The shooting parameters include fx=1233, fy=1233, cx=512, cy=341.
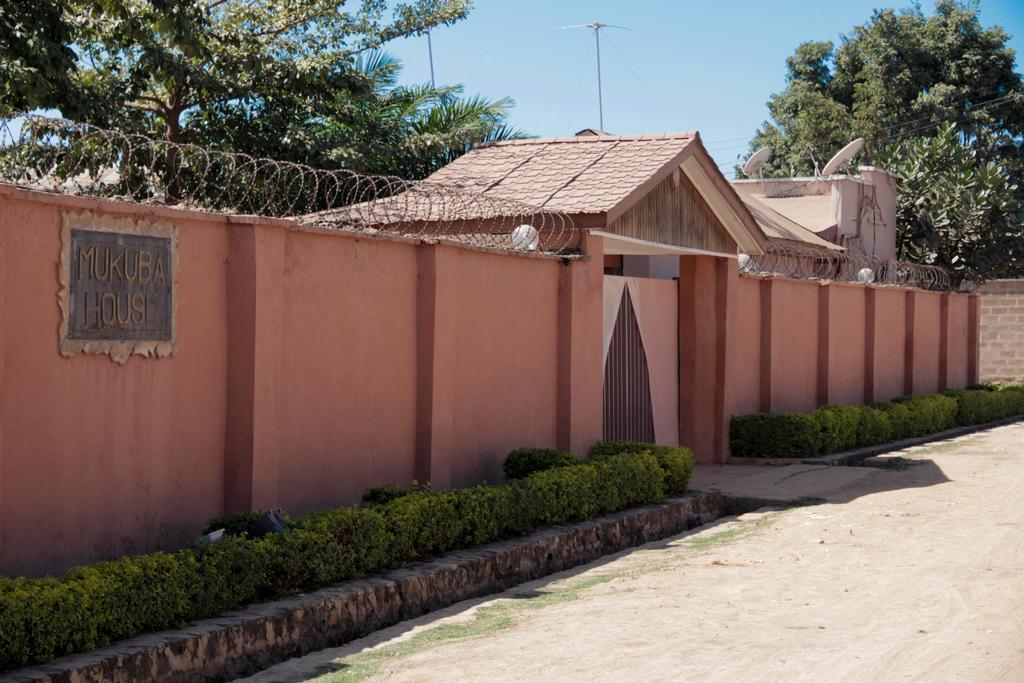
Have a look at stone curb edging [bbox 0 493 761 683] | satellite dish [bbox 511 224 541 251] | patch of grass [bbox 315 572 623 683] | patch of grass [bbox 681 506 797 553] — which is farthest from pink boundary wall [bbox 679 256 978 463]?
patch of grass [bbox 315 572 623 683]

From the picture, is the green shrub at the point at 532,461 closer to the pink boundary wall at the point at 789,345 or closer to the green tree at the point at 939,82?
the pink boundary wall at the point at 789,345

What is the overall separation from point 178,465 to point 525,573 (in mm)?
2507

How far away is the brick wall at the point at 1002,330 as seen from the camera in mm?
29391

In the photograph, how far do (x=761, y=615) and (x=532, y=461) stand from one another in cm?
324

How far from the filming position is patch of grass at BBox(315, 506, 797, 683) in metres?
5.74

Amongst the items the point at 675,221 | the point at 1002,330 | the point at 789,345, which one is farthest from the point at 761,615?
the point at 1002,330

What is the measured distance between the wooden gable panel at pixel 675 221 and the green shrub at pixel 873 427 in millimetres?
3761

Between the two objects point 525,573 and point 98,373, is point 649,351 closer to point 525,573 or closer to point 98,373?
point 525,573

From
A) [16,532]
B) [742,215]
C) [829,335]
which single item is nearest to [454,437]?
[16,532]

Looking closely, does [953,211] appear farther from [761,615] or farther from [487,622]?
[487,622]

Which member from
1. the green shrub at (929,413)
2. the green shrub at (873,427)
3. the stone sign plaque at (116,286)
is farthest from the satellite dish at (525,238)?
the green shrub at (929,413)

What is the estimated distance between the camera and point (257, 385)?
23.4ft

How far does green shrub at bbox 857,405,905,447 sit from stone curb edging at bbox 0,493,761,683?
743cm

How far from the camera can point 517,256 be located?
10273 millimetres
